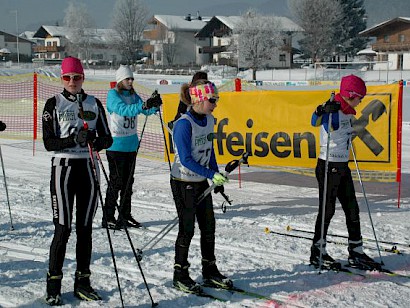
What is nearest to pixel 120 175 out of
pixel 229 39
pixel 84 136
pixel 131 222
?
pixel 131 222

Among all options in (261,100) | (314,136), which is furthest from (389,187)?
(261,100)

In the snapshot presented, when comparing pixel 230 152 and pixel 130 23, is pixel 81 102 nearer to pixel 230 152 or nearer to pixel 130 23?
pixel 230 152

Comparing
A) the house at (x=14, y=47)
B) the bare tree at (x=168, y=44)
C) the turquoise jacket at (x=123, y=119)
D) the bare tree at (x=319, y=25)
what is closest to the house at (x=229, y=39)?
the bare tree at (x=319, y=25)

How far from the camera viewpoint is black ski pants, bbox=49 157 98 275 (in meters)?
4.50

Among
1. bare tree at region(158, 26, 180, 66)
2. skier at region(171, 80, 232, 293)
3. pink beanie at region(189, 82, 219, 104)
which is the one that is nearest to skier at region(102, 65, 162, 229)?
skier at region(171, 80, 232, 293)

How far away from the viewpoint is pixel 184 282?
495 cm

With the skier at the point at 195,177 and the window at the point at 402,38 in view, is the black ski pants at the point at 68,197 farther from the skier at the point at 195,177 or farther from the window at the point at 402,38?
the window at the point at 402,38

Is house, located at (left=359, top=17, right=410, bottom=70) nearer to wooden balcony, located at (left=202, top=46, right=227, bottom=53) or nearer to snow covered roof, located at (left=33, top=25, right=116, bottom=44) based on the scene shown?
wooden balcony, located at (left=202, top=46, right=227, bottom=53)

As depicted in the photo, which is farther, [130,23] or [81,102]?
[130,23]

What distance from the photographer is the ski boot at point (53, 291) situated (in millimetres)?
4617

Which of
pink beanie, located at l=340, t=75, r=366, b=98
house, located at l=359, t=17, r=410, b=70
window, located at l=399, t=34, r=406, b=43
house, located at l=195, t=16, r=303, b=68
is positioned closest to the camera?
pink beanie, located at l=340, t=75, r=366, b=98

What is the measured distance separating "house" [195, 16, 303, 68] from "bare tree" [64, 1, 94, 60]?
58.0 ft

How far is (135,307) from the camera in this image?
4641mm

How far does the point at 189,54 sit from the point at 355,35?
2549cm
